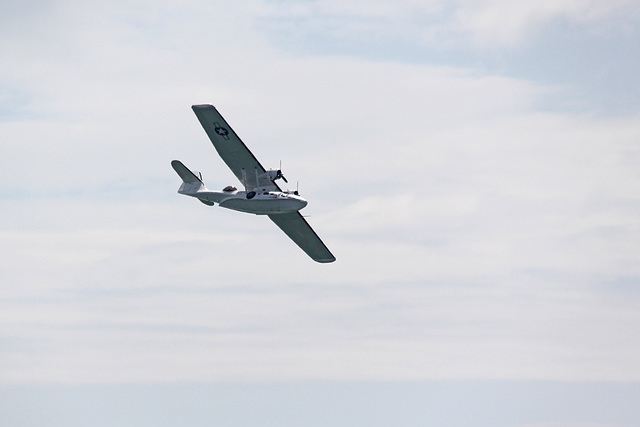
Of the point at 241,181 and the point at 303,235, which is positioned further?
the point at 303,235

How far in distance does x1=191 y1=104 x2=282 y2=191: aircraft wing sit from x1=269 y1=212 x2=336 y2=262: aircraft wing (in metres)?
5.45

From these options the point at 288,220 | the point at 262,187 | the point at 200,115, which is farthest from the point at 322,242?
the point at 200,115

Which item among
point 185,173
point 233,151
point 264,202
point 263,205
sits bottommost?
point 263,205

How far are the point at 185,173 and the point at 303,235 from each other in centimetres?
1289

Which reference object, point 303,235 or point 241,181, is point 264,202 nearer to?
point 241,181

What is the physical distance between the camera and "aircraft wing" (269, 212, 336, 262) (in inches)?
3839

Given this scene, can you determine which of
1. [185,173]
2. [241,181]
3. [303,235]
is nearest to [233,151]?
[241,181]

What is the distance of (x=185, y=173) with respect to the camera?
95312mm

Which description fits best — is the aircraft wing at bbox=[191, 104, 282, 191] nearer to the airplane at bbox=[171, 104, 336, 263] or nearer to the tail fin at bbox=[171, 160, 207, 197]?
the airplane at bbox=[171, 104, 336, 263]

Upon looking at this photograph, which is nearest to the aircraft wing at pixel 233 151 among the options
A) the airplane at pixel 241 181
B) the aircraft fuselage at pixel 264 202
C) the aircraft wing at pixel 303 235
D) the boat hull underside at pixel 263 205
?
the airplane at pixel 241 181

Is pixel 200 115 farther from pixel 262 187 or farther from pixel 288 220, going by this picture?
pixel 288 220

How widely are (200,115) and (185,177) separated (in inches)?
348

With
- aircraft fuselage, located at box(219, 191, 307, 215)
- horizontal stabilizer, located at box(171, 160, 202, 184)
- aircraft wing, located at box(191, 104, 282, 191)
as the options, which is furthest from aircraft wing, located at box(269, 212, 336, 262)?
horizontal stabilizer, located at box(171, 160, 202, 184)

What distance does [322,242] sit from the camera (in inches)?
3920
